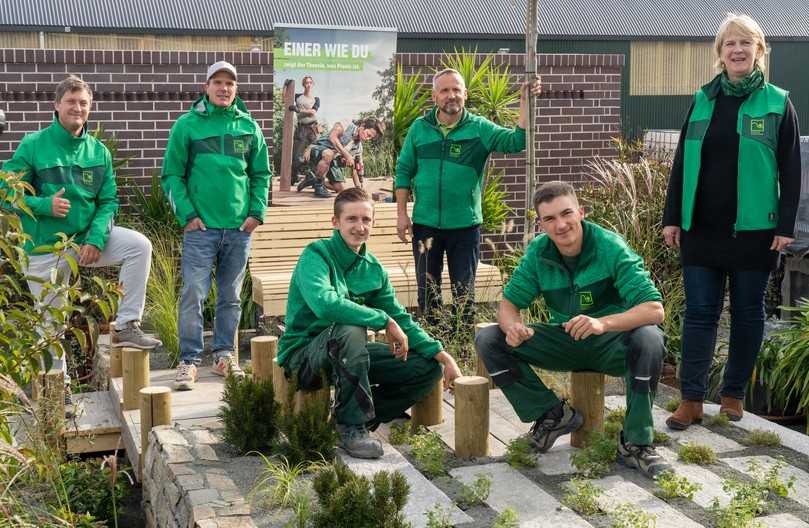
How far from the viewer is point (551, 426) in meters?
Result: 5.24

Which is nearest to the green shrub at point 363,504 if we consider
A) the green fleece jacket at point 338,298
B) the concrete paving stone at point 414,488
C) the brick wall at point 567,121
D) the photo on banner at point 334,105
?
the concrete paving stone at point 414,488

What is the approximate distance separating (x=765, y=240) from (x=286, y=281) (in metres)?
3.80

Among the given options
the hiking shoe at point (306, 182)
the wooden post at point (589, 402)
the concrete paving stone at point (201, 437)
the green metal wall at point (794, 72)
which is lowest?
the concrete paving stone at point (201, 437)

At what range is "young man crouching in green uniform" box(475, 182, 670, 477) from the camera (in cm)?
500

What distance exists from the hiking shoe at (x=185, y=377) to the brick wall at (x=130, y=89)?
3286 mm

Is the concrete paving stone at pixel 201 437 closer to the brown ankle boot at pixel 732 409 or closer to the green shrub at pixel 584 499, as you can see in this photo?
the green shrub at pixel 584 499

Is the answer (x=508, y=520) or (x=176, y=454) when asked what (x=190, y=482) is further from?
(x=508, y=520)

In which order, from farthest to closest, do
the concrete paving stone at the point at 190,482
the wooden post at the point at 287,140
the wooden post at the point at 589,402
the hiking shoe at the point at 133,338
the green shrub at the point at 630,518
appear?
the wooden post at the point at 287,140 < the hiking shoe at the point at 133,338 < the wooden post at the point at 589,402 < the concrete paving stone at the point at 190,482 < the green shrub at the point at 630,518

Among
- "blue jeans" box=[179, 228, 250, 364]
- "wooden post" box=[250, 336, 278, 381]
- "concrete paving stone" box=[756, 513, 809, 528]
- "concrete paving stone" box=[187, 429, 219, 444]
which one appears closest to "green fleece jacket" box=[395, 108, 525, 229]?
"blue jeans" box=[179, 228, 250, 364]

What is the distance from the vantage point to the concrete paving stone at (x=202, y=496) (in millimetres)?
4535

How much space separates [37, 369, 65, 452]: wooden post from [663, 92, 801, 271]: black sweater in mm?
3344

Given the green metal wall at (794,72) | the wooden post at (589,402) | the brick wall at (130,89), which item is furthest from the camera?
the green metal wall at (794,72)

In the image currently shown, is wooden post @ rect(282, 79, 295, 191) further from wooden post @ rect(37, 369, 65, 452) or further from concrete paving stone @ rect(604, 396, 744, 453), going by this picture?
concrete paving stone @ rect(604, 396, 744, 453)

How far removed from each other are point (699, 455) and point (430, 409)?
135cm
